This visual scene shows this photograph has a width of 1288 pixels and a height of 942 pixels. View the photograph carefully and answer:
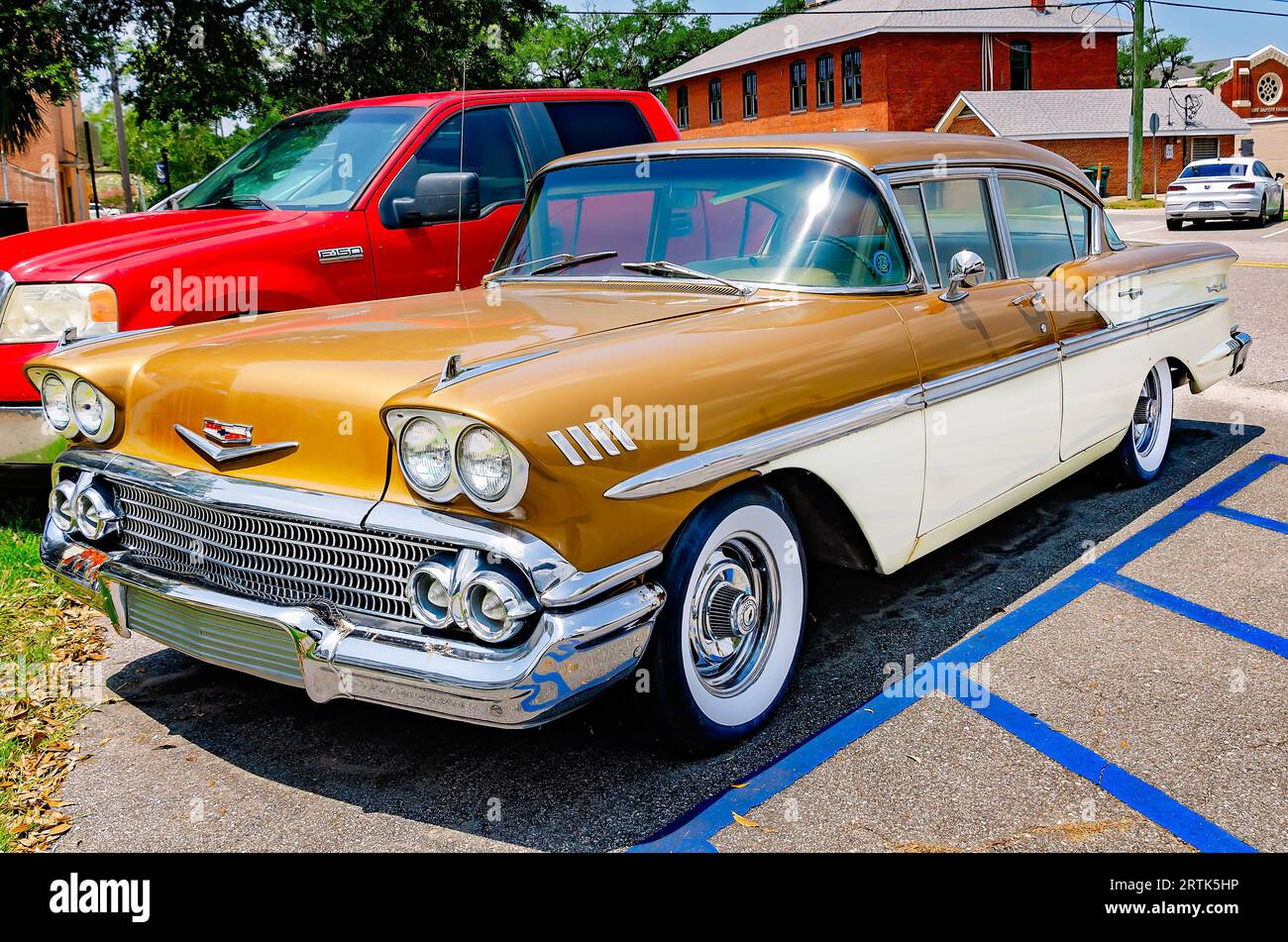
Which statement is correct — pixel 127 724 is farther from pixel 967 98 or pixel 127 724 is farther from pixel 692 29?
pixel 692 29

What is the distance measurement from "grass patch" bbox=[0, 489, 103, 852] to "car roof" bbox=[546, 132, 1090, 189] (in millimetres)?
2679

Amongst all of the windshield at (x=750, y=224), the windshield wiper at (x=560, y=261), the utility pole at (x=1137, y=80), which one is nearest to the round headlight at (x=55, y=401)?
the windshield wiper at (x=560, y=261)

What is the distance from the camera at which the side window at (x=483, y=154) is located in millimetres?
6172

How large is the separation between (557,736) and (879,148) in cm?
231

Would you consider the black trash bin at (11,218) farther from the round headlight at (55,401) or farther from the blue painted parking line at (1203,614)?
the blue painted parking line at (1203,614)

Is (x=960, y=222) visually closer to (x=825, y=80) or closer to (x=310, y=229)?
(x=310, y=229)

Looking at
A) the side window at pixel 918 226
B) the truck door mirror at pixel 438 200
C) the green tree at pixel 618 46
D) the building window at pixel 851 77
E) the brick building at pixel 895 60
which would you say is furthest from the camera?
the green tree at pixel 618 46

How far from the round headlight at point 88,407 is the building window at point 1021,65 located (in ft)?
149

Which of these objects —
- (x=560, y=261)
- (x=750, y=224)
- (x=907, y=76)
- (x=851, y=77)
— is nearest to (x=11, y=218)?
(x=560, y=261)

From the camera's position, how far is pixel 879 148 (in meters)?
4.11

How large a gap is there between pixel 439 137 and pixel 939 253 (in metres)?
3.04

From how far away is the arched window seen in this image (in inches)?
1844

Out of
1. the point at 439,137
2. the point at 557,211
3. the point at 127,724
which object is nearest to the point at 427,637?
the point at 127,724
